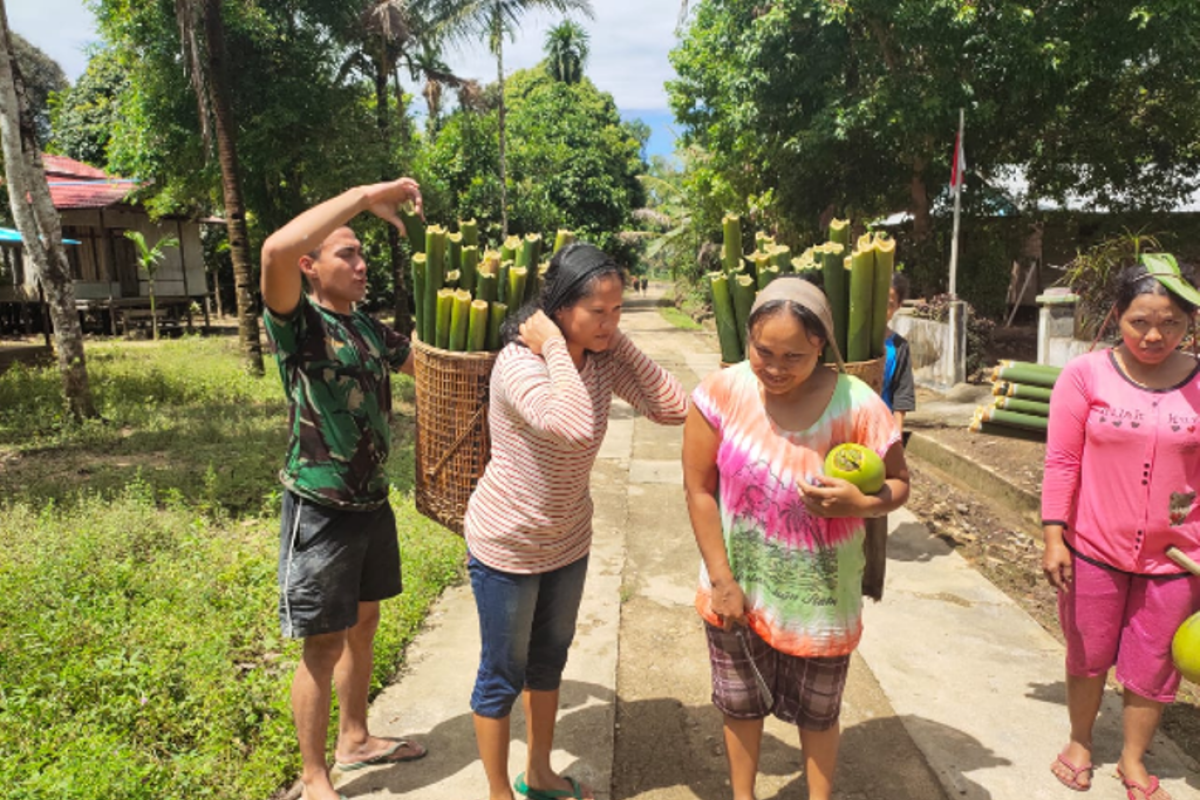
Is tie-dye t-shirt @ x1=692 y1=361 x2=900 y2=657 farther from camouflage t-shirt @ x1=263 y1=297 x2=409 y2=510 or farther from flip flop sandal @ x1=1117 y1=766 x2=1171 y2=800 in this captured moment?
flip flop sandal @ x1=1117 y1=766 x2=1171 y2=800

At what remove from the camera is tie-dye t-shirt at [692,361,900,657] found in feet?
A: 7.14

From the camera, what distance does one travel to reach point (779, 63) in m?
14.2

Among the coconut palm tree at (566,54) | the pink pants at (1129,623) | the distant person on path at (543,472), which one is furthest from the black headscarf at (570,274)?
the coconut palm tree at (566,54)

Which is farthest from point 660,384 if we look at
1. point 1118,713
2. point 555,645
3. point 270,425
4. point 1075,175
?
point 1075,175

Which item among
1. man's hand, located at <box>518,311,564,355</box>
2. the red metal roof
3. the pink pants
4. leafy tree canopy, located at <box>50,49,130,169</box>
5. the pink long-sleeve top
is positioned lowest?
the pink pants

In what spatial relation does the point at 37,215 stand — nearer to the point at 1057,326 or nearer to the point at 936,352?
the point at 936,352

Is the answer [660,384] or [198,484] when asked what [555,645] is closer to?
[660,384]

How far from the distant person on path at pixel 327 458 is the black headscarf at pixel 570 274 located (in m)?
0.52

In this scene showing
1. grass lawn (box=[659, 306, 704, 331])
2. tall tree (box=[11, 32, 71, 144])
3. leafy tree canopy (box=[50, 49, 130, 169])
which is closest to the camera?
grass lawn (box=[659, 306, 704, 331])

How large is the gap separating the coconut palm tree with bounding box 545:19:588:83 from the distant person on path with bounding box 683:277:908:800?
49.5 meters

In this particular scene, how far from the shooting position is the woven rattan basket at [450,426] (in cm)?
262

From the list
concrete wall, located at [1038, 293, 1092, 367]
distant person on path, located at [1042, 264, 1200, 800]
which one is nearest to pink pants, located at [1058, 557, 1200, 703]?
distant person on path, located at [1042, 264, 1200, 800]

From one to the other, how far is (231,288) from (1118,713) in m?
27.4

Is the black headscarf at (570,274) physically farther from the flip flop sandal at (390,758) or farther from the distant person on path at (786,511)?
the flip flop sandal at (390,758)
